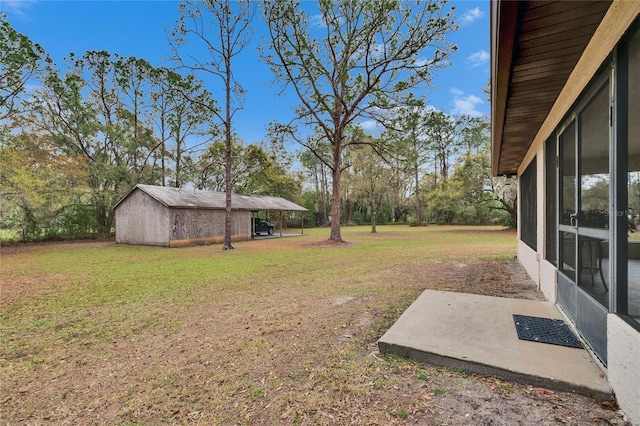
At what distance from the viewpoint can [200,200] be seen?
16094mm

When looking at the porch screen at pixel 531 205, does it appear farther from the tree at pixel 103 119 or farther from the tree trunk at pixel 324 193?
the tree trunk at pixel 324 193

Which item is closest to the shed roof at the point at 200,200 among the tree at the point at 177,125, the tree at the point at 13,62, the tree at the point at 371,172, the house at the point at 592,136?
the tree at the point at 177,125

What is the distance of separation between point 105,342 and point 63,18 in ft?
46.0

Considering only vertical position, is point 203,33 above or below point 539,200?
above

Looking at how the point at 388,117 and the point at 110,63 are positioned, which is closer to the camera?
the point at 388,117

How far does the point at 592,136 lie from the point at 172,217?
15000mm

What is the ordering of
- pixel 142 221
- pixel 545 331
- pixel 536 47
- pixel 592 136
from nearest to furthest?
1. pixel 536 47
2. pixel 592 136
3. pixel 545 331
4. pixel 142 221

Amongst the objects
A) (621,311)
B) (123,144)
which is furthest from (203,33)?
(621,311)

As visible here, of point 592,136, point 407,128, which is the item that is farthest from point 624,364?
point 407,128

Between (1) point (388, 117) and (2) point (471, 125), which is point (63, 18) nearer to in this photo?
(1) point (388, 117)

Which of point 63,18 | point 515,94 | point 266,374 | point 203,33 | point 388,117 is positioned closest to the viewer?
point 266,374

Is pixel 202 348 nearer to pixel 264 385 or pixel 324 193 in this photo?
pixel 264 385

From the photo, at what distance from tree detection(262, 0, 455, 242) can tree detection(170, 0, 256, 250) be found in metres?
1.64

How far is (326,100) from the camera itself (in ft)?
50.6
